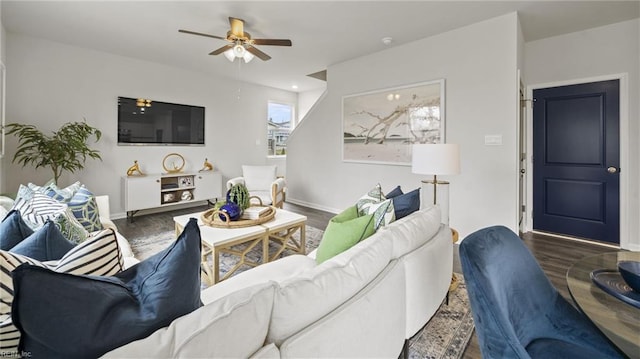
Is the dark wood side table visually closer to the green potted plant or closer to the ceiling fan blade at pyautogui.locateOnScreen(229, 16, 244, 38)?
the ceiling fan blade at pyautogui.locateOnScreen(229, 16, 244, 38)

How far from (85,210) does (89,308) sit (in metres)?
1.92

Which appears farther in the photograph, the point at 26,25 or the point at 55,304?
the point at 26,25

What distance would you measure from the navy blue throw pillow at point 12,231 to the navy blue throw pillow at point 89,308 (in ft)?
2.83

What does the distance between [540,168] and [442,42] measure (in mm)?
2089

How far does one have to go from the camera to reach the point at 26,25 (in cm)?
332

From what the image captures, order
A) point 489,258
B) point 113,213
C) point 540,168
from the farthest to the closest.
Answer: point 113,213 → point 540,168 → point 489,258

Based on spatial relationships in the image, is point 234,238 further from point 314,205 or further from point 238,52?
point 314,205

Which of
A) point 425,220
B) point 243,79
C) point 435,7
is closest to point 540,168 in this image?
point 435,7

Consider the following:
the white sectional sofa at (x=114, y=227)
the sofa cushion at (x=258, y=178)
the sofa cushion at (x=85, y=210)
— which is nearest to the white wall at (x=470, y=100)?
the sofa cushion at (x=258, y=178)

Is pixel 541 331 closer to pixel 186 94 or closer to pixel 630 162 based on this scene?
pixel 630 162

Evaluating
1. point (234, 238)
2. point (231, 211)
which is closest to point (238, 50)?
point (231, 211)

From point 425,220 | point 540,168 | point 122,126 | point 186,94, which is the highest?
point 186,94

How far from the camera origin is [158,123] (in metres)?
4.77

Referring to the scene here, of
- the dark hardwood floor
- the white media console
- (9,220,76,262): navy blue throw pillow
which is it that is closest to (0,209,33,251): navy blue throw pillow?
(9,220,76,262): navy blue throw pillow
